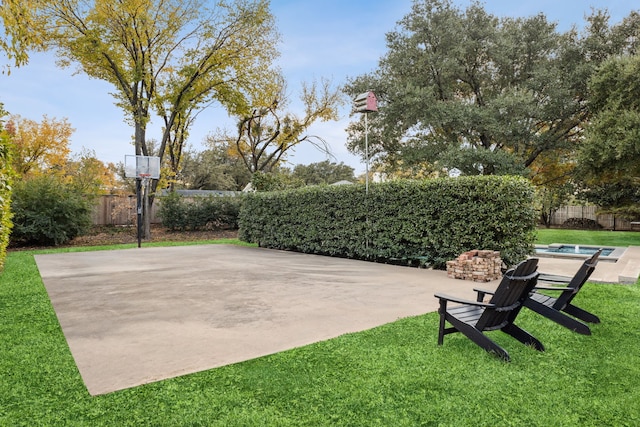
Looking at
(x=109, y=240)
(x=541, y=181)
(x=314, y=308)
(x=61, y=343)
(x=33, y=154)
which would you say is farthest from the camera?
(x=33, y=154)

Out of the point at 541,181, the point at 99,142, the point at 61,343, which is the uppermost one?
the point at 99,142

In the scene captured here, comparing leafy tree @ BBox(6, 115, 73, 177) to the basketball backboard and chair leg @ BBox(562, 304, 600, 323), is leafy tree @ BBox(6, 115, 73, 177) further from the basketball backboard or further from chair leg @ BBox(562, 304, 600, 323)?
chair leg @ BBox(562, 304, 600, 323)

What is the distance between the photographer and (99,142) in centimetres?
2816

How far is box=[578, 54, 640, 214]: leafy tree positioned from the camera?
12805mm

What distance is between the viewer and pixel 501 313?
10.5ft

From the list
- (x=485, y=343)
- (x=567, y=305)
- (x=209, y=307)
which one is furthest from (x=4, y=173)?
(x=567, y=305)

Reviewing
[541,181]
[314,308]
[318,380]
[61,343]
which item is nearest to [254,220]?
[314,308]

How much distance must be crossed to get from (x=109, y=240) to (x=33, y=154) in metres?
15.3

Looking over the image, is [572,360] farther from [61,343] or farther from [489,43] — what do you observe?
[489,43]

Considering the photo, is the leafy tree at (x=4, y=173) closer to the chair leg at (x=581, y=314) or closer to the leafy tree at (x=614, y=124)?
the chair leg at (x=581, y=314)

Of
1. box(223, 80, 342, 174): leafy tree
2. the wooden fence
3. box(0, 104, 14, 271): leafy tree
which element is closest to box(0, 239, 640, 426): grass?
box(0, 104, 14, 271): leafy tree

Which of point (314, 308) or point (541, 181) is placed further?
point (541, 181)

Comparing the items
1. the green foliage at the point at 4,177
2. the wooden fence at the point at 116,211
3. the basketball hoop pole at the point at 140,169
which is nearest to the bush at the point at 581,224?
the basketball hoop pole at the point at 140,169

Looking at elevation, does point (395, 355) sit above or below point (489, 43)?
below
